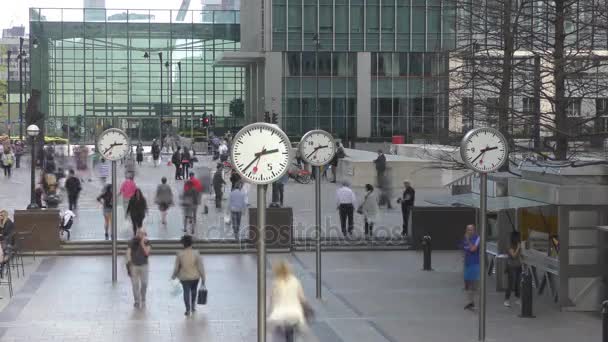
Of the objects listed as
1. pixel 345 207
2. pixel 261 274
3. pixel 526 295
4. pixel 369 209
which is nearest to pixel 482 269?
pixel 526 295

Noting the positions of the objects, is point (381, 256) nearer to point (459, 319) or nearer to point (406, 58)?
point (459, 319)

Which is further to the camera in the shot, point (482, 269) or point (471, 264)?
point (471, 264)

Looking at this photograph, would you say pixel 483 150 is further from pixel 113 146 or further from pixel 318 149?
pixel 113 146

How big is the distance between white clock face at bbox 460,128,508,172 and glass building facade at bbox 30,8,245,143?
87.5 metres

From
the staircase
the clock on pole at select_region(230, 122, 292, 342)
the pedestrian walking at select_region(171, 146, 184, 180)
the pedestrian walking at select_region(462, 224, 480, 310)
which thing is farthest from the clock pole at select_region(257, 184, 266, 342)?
the pedestrian walking at select_region(171, 146, 184, 180)

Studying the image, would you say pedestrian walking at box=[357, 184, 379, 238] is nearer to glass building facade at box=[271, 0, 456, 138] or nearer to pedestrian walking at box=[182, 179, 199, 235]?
pedestrian walking at box=[182, 179, 199, 235]

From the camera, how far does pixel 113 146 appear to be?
2102 centimetres

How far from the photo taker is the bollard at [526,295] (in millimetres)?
16906

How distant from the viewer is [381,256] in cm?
2558

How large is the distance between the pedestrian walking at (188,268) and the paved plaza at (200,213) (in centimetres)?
1027

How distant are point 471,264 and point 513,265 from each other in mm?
825

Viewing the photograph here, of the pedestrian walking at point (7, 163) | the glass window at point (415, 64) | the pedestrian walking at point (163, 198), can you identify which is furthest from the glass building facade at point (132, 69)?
the pedestrian walking at point (163, 198)

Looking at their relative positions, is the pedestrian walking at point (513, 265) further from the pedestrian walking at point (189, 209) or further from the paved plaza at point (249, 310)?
the pedestrian walking at point (189, 209)

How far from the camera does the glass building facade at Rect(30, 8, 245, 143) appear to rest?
102688 mm
